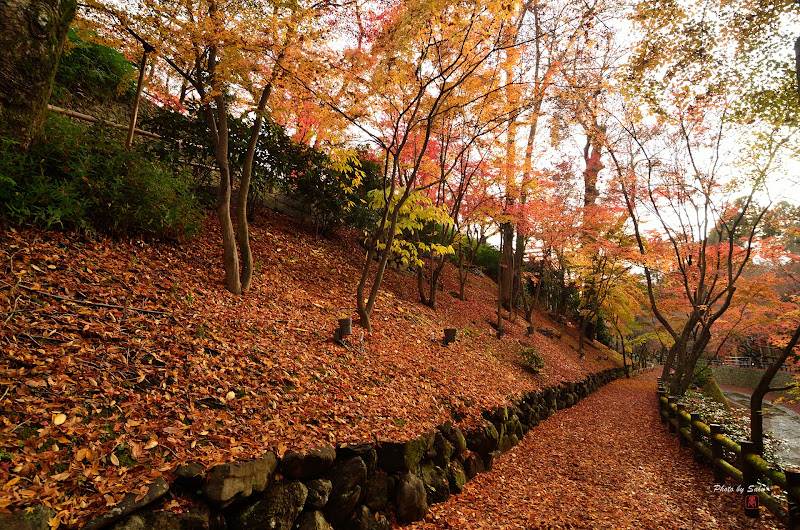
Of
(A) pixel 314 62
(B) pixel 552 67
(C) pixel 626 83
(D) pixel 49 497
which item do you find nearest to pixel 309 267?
(A) pixel 314 62

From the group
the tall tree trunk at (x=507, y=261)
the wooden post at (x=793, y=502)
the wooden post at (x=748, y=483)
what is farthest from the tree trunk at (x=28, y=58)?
the tall tree trunk at (x=507, y=261)

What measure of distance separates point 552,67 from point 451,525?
8836 millimetres

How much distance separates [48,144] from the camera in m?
4.27

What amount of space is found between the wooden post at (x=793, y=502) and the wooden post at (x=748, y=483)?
0.73 m

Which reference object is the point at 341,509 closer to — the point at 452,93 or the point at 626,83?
the point at 452,93

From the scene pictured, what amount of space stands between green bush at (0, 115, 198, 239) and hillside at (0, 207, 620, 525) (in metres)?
0.25

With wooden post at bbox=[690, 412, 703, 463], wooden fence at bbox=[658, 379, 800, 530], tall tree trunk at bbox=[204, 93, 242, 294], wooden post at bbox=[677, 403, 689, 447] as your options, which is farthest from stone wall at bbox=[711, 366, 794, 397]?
tall tree trunk at bbox=[204, 93, 242, 294]

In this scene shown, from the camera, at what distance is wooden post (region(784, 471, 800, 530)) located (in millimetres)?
3838

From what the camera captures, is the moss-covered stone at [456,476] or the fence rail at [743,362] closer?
the moss-covered stone at [456,476]

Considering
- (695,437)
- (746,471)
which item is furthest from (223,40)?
(695,437)

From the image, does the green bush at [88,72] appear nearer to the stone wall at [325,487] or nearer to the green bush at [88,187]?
the green bush at [88,187]

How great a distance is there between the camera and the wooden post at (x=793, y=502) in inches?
151

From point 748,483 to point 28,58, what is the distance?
9.96m

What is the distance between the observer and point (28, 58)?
3818 millimetres
